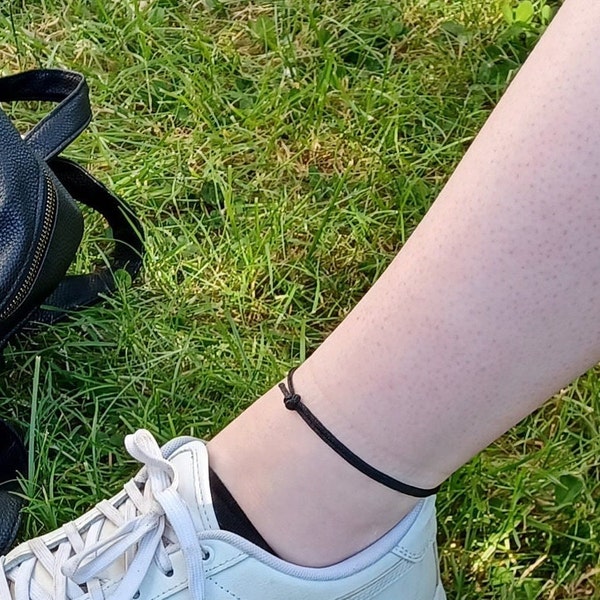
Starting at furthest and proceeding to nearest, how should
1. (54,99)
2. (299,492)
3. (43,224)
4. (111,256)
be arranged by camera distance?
(111,256) < (54,99) < (43,224) < (299,492)

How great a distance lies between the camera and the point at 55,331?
135cm

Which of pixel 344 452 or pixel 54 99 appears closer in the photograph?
pixel 344 452

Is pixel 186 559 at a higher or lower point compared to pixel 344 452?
lower

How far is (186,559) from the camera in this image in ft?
2.84

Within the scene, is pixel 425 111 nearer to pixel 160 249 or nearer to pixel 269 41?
pixel 269 41

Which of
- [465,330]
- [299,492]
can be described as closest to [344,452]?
[299,492]

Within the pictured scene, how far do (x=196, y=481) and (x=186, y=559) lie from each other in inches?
2.9

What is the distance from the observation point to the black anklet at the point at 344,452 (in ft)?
2.63

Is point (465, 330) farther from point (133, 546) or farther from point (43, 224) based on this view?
point (43, 224)

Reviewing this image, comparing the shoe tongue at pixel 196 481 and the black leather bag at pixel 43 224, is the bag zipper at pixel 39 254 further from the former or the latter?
the shoe tongue at pixel 196 481

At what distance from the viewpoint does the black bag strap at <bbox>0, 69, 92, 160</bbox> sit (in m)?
1.20

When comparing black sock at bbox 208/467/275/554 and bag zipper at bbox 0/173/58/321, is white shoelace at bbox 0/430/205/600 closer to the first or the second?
black sock at bbox 208/467/275/554


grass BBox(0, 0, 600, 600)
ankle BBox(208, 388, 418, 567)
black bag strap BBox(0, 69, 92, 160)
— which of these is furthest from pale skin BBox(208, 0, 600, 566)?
black bag strap BBox(0, 69, 92, 160)

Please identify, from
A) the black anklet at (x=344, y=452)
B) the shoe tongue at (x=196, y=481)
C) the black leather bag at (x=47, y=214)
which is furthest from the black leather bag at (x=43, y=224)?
the black anklet at (x=344, y=452)
